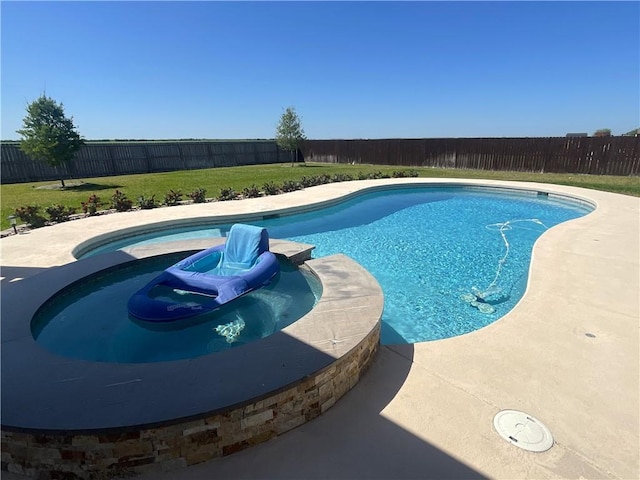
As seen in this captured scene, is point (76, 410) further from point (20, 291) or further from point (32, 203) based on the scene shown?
point (32, 203)

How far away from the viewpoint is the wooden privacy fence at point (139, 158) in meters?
16.5

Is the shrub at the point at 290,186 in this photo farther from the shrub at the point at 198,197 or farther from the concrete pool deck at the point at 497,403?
the concrete pool deck at the point at 497,403

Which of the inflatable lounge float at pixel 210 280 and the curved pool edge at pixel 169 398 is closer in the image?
the curved pool edge at pixel 169 398

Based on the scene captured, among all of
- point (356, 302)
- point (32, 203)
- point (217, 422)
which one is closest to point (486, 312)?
point (356, 302)

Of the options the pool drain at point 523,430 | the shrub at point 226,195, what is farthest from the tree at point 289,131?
the pool drain at point 523,430

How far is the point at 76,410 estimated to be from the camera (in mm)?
2139

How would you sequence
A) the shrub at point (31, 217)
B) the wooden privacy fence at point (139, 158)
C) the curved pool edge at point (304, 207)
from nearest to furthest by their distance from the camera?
1. the curved pool edge at point (304, 207)
2. the shrub at point (31, 217)
3. the wooden privacy fence at point (139, 158)

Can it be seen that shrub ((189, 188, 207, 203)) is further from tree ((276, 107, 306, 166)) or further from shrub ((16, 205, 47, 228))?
tree ((276, 107, 306, 166))

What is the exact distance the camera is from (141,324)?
12.8ft

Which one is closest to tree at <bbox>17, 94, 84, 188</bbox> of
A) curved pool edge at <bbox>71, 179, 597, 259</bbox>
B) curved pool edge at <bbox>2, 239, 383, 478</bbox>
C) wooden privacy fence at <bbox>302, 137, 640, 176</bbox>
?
curved pool edge at <bbox>71, 179, 597, 259</bbox>

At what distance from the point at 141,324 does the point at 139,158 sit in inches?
827

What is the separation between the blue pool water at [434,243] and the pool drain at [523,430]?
5.43 ft

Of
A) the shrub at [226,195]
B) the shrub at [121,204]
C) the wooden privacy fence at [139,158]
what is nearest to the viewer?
the shrub at [121,204]

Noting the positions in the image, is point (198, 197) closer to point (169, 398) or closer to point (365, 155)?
point (169, 398)
